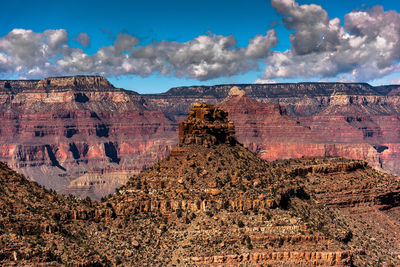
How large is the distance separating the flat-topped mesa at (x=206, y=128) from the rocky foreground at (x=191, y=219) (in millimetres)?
99

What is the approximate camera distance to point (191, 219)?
62.8 metres

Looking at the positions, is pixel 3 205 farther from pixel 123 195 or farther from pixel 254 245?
pixel 254 245

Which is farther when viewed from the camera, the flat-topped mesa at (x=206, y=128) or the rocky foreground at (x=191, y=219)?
the flat-topped mesa at (x=206, y=128)

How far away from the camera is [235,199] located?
64.4 m

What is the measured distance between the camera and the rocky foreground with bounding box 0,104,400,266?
5378cm

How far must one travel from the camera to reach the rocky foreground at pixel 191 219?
53.8 m

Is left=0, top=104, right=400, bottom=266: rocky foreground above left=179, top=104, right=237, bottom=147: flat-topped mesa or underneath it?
underneath

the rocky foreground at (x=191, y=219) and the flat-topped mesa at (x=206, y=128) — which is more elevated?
the flat-topped mesa at (x=206, y=128)

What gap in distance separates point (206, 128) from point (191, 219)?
15673mm

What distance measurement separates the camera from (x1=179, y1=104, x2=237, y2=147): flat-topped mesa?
75688 millimetres

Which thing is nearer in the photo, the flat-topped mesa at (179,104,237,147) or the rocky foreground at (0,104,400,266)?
the rocky foreground at (0,104,400,266)

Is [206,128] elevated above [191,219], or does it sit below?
above

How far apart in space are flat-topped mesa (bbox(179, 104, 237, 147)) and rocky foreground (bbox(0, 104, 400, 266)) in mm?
99

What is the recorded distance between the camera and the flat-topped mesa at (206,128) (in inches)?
2980
